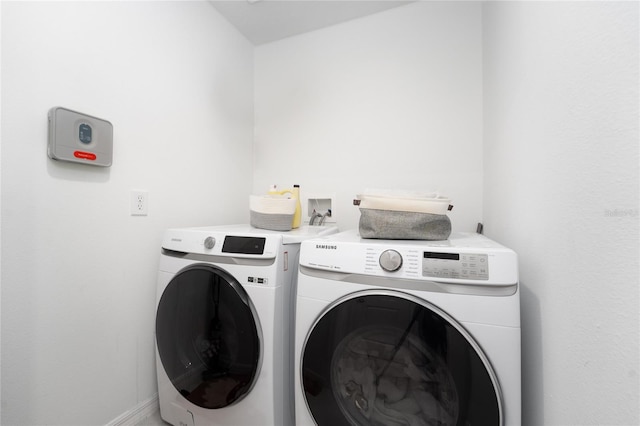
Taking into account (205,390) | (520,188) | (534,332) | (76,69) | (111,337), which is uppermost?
(76,69)

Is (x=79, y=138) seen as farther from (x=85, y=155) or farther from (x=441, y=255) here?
(x=441, y=255)

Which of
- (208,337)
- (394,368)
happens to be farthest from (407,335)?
(208,337)

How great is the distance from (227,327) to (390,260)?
67cm

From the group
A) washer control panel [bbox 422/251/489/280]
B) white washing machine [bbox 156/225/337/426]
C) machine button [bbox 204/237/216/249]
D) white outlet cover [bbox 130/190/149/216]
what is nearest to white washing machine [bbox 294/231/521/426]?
washer control panel [bbox 422/251/489/280]

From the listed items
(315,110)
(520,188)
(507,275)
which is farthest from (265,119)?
(507,275)

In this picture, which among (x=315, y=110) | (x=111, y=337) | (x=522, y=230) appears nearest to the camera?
(x=522, y=230)

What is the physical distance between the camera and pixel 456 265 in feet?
2.25

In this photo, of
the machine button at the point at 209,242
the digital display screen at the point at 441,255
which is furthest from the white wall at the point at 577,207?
the machine button at the point at 209,242

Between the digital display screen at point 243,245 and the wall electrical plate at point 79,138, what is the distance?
0.58 meters

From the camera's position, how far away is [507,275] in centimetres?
64

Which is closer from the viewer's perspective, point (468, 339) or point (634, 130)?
point (634, 130)

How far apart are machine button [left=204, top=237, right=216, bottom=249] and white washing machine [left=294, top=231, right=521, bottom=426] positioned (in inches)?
15.6

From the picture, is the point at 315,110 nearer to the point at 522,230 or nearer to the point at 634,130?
the point at 522,230

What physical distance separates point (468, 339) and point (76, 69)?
5.13 feet
